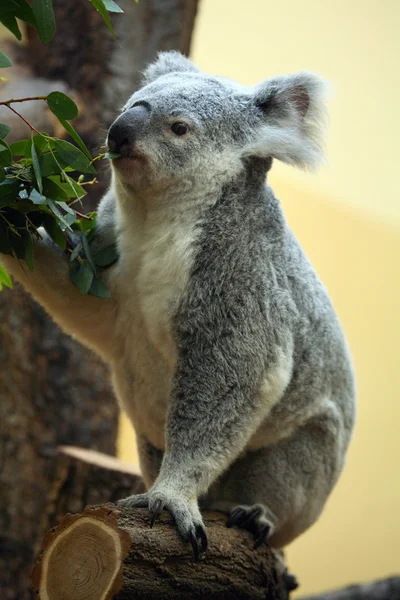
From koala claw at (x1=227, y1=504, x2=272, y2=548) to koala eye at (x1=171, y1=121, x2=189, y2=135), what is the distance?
4.33 ft

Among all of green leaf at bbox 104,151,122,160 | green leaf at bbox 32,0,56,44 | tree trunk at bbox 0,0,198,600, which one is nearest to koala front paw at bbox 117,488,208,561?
green leaf at bbox 104,151,122,160

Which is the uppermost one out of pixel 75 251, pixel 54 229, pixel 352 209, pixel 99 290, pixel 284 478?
pixel 54 229

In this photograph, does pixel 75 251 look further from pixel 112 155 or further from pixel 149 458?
pixel 149 458

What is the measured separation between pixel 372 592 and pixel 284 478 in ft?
4.95

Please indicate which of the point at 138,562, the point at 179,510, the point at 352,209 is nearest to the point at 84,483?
the point at 179,510

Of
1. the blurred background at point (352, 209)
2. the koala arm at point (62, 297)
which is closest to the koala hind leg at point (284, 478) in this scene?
the koala arm at point (62, 297)

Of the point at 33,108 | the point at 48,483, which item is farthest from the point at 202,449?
the point at 33,108

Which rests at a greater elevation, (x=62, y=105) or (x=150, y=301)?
(x=62, y=105)

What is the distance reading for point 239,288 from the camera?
2529mm

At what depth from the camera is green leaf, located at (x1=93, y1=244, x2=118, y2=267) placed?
2.66 m

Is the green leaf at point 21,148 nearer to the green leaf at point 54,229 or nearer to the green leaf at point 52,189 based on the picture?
the green leaf at point 52,189

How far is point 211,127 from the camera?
8.37ft

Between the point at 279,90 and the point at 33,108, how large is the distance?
1952mm

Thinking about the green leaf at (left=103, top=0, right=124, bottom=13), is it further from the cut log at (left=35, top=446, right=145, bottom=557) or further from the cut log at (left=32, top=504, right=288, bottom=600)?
the cut log at (left=35, top=446, right=145, bottom=557)
